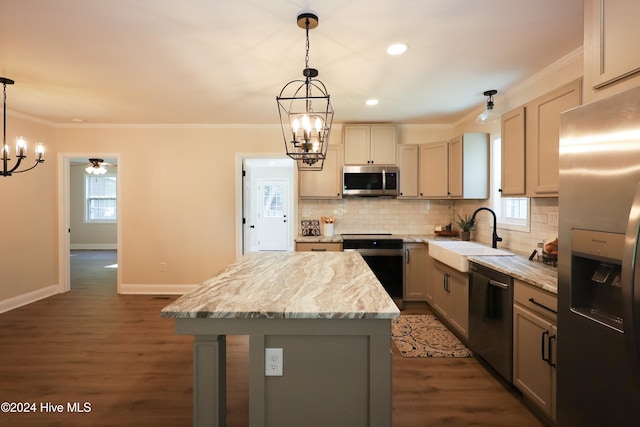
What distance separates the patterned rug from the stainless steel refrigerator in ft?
4.86

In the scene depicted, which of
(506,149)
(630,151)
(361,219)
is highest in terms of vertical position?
(506,149)

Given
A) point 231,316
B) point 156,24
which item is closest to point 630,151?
point 231,316

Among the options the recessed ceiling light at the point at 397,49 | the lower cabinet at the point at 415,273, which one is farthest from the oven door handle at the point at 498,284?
the recessed ceiling light at the point at 397,49

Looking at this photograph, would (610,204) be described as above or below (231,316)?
above

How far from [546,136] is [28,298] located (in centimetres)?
610

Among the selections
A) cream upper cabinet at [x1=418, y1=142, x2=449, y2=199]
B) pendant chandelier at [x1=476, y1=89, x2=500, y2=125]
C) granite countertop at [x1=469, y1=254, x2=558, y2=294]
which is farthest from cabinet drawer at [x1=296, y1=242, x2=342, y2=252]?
pendant chandelier at [x1=476, y1=89, x2=500, y2=125]

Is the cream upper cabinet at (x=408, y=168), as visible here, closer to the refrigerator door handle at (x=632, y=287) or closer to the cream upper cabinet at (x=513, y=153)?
the cream upper cabinet at (x=513, y=153)

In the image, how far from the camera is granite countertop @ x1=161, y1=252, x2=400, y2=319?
4.47ft

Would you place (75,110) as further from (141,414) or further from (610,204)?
(610,204)

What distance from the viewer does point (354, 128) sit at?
4461 mm

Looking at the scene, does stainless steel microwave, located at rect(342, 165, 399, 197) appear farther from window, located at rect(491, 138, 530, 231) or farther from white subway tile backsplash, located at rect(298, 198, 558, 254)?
window, located at rect(491, 138, 530, 231)

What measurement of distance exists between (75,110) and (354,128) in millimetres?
3546

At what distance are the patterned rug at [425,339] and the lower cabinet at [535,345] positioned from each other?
761 mm

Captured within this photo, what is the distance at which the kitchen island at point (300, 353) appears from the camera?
140cm
